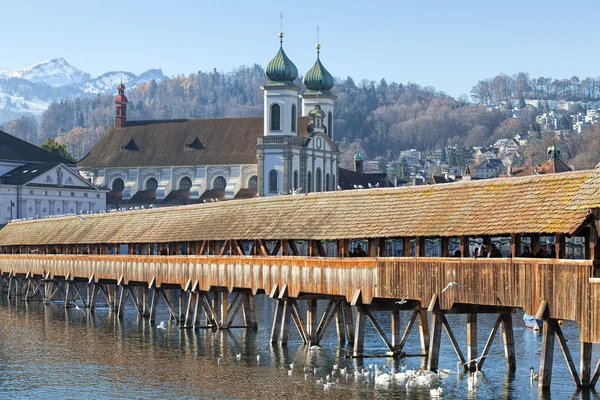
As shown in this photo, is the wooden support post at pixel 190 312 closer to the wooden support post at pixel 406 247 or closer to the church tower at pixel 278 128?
the wooden support post at pixel 406 247

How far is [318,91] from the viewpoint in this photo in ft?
522

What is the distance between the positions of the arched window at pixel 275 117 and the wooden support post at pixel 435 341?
104163mm

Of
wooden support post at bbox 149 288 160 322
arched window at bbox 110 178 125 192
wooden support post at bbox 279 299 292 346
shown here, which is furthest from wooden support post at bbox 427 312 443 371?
arched window at bbox 110 178 125 192

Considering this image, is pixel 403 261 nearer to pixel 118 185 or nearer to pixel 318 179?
pixel 318 179

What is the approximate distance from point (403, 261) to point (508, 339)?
17.0 ft

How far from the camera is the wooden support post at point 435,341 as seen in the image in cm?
4130

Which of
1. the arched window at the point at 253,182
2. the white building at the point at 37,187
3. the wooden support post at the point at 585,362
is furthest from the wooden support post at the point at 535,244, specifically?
the arched window at the point at 253,182

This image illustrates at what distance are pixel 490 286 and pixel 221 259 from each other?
68.7 ft

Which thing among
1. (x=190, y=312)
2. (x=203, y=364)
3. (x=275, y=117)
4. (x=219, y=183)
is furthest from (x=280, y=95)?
(x=203, y=364)

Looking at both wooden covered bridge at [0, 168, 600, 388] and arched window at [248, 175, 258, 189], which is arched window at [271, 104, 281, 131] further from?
wooden covered bridge at [0, 168, 600, 388]

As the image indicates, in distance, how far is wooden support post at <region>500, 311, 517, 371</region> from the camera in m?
42.5

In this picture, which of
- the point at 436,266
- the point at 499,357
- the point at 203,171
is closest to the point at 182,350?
the point at 499,357

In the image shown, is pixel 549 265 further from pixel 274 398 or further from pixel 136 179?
pixel 136 179

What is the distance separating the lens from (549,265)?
1375 inches
